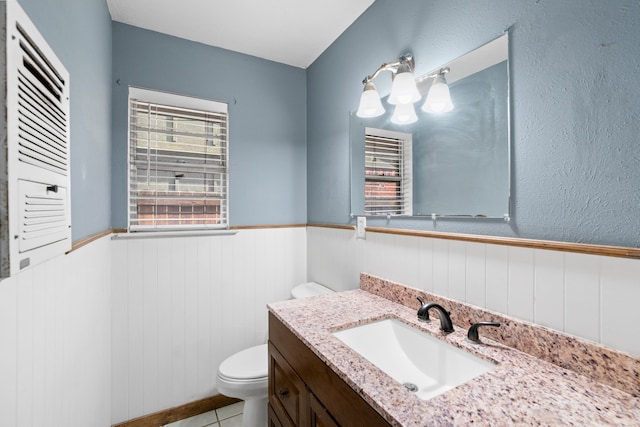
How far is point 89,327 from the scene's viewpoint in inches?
51.8

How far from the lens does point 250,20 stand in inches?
72.2

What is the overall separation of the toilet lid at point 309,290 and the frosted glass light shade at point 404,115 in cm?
118

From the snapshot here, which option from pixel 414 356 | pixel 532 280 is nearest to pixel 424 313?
pixel 414 356

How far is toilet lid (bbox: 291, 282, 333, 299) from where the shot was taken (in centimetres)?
204

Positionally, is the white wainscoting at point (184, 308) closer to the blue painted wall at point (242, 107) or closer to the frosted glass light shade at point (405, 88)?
the blue painted wall at point (242, 107)

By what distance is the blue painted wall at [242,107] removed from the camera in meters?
1.87

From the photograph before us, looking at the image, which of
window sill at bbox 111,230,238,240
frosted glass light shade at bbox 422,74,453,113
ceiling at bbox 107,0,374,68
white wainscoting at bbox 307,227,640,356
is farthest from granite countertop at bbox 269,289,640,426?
ceiling at bbox 107,0,374,68

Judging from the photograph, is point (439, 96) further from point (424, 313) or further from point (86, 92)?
point (86, 92)

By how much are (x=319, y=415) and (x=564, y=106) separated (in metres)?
1.23

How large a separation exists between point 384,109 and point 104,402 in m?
2.22

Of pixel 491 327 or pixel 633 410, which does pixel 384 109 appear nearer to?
pixel 491 327

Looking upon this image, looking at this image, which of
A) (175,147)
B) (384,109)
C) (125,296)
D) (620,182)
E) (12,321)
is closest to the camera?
(12,321)

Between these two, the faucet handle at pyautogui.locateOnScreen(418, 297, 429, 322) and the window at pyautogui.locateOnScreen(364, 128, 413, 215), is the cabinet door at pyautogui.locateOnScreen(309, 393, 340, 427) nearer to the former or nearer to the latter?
the faucet handle at pyautogui.locateOnScreen(418, 297, 429, 322)

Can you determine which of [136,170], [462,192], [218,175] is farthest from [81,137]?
[462,192]
